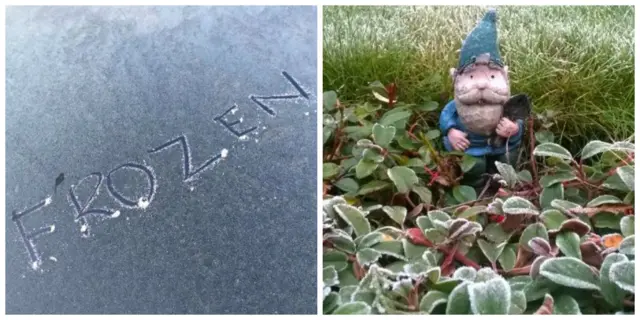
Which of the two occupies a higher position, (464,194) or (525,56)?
(525,56)

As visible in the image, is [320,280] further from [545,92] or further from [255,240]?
[545,92]

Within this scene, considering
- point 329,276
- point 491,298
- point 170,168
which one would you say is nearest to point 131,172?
point 170,168

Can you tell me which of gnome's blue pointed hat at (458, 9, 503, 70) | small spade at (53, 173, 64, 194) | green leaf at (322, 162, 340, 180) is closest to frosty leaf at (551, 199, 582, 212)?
→ gnome's blue pointed hat at (458, 9, 503, 70)

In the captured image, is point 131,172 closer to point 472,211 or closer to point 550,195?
point 472,211

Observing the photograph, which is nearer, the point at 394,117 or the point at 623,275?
the point at 623,275

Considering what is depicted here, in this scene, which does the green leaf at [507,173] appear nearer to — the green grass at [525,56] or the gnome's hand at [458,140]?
the gnome's hand at [458,140]

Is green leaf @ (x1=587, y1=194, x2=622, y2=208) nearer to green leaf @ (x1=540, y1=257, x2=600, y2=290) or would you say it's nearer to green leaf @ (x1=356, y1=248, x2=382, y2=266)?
green leaf @ (x1=540, y1=257, x2=600, y2=290)

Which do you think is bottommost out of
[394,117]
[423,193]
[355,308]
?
[355,308]
